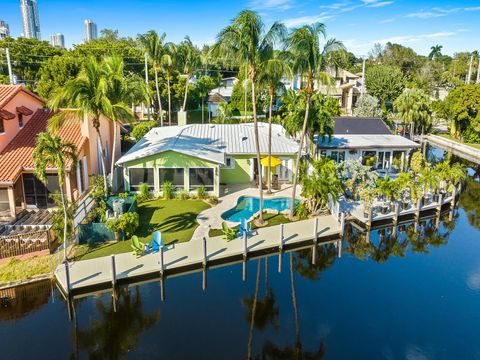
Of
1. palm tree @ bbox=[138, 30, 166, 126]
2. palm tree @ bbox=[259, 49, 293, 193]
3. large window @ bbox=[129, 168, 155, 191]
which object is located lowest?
large window @ bbox=[129, 168, 155, 191]

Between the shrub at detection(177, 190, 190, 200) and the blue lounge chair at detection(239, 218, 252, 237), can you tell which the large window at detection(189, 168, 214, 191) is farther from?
the blue lounge chair at detection(239, 218, 252, 237)

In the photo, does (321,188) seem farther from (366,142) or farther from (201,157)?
(366,142)

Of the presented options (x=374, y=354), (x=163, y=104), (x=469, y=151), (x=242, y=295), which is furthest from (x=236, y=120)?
(x=374, y=354)

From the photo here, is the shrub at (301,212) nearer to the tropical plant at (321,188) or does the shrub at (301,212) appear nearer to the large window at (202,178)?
the tropical plant at (321,188)

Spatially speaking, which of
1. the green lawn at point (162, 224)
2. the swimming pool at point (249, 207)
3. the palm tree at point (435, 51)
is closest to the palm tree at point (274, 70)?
the swimming pool at point (249, 207)

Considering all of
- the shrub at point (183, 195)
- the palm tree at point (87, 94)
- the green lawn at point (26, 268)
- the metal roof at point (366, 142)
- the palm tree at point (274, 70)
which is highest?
the palm tree at point (274, 70)

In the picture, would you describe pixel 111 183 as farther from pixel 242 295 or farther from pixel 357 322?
pixel 357 322

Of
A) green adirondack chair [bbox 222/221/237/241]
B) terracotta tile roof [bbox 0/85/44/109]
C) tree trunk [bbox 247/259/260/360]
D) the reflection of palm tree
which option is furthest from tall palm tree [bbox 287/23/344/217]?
terracotta tile roof [bbox 0/85/44/109]
